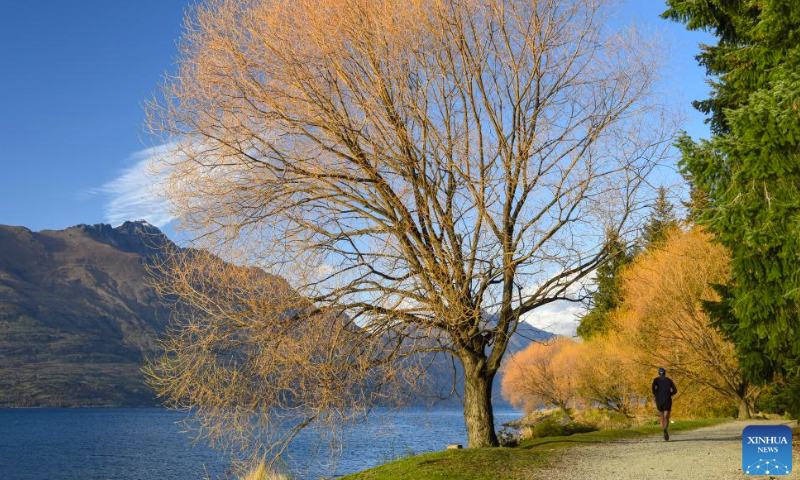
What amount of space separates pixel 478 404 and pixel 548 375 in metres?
40.7

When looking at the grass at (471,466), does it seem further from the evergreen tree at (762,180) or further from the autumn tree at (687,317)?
the autumn tree at (687,317)

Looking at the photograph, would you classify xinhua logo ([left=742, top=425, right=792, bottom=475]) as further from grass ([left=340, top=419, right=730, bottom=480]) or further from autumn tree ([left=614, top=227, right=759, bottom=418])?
autumn tree ([left=614, top=227, right=759, bottom=418])

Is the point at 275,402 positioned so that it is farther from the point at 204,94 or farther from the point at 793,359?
the point at 793,359

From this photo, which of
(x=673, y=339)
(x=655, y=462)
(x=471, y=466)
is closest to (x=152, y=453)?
(x=673, y=339)

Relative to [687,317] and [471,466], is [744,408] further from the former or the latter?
[471,466]

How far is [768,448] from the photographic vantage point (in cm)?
896

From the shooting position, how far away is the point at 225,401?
10.6m

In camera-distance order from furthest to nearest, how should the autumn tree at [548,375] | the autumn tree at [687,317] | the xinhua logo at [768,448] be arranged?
the autumn tree at [548,375], the autumn tree at [687,317], the xinhua logo at [768,448]

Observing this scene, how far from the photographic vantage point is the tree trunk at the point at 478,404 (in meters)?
12.1

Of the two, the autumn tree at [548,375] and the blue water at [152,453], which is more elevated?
the autumn tree at [548,375]

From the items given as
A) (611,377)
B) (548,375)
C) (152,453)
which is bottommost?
(152,453)

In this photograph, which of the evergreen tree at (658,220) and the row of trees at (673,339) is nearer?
the evergreen tree at (658,220)

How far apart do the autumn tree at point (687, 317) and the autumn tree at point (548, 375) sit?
1733 centimetres

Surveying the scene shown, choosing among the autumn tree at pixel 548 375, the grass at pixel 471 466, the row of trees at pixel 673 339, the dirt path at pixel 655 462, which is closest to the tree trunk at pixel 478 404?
the grass at pixel 471 466
